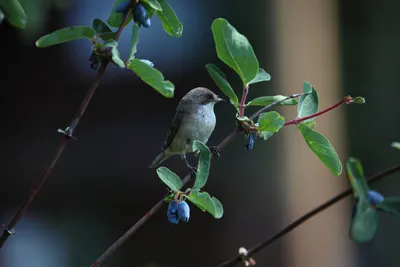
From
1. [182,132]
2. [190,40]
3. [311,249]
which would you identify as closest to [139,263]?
[311,249]

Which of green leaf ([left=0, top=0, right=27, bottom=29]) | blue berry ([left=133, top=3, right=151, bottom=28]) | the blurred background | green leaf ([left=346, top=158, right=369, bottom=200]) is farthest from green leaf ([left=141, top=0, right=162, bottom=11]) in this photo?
the blurred background

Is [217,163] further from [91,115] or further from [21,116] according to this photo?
[21,116]

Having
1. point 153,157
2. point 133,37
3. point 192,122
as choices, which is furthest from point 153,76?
point 153,157

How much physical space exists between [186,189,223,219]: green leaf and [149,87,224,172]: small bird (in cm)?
111

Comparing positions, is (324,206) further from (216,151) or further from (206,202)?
(216,151)

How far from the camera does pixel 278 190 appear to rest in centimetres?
310

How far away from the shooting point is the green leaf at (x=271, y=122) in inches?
25.8

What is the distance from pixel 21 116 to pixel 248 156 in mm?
1084

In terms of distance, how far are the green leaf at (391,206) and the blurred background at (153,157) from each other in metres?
2.29

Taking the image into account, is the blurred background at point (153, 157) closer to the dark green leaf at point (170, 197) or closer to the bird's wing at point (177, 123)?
the bird's wing at point (177, 123)

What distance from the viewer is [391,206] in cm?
47

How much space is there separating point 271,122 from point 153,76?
5.4 inches

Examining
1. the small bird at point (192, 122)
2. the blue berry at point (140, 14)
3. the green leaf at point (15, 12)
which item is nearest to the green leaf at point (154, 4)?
the blue berry at point (140, 14)

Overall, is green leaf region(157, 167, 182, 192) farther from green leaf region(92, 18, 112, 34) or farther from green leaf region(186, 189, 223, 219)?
green leaf region(92, 18, 112, 34)
